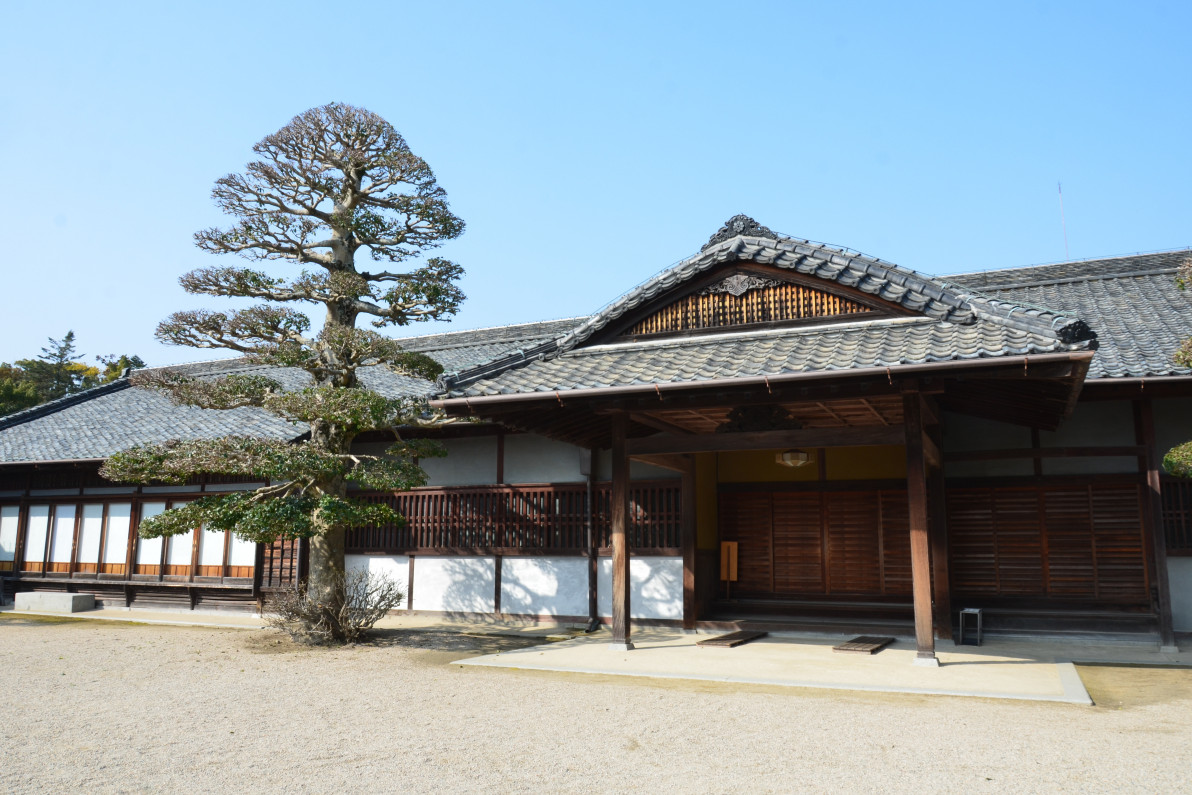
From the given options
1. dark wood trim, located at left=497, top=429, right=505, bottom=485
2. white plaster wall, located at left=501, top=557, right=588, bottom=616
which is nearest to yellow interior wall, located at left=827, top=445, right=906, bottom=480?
white plaster wall, located at left=501, top=557, right=588, bottom=616

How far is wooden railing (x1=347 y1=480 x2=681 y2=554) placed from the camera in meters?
11.7

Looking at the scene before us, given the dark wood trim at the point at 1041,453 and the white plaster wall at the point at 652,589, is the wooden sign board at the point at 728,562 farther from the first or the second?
the dark wood trim at the point at 1041,453

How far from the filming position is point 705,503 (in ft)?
39.5

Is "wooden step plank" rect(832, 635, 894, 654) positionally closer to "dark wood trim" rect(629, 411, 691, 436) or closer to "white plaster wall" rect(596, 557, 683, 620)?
"white plaster wall" rect(596, 557, 683, 620)

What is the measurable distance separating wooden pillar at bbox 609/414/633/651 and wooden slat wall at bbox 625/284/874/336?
1.47 metres

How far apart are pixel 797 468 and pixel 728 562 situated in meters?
1.71

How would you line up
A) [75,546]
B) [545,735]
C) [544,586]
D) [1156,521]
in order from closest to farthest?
[545,735], [1156,521], [544,586], [75,546]

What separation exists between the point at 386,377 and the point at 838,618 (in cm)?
947

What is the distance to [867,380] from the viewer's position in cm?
775

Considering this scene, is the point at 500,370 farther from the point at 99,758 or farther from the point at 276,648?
the point at 99,758

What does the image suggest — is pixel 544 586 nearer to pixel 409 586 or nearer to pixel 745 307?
pixel 409 586

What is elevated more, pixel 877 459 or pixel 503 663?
pixel 877 459

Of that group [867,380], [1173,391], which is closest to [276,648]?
[867,380]

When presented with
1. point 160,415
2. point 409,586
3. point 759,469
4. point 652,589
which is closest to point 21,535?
point 160,415
